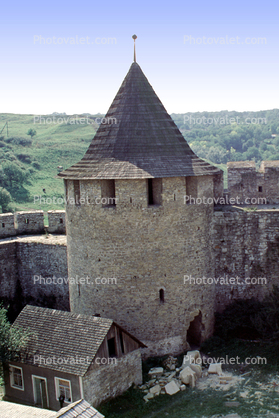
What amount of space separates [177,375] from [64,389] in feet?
10.2

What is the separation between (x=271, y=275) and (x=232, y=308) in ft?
5.38

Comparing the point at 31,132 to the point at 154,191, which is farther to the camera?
the point at 31,132

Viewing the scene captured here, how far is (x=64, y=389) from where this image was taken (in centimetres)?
1061

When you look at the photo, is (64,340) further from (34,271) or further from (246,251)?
(34,271)

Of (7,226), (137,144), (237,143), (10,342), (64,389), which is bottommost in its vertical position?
(64,389)

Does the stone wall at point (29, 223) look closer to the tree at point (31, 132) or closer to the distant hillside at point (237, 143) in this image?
the distant hillside at point (237, 143)

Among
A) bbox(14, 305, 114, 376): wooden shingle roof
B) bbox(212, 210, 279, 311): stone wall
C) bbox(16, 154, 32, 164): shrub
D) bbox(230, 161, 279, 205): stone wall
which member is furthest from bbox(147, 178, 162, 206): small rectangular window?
bbox(16, 154, 32, 164): shrub

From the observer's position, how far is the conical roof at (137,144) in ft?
38.7

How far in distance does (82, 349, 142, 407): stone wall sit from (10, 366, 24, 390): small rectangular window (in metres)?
2.20

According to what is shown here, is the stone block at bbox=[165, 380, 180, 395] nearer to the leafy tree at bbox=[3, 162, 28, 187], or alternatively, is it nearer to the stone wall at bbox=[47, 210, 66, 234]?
the stone wall at bbox=[47, 210, 66, 234]

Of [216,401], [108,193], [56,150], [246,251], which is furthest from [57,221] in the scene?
[56,150]

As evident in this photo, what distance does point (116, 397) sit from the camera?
10891 millimetres

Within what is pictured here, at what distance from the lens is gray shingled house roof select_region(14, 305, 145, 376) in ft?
34.4

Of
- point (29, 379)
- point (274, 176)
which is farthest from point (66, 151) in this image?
point (29, 379)
